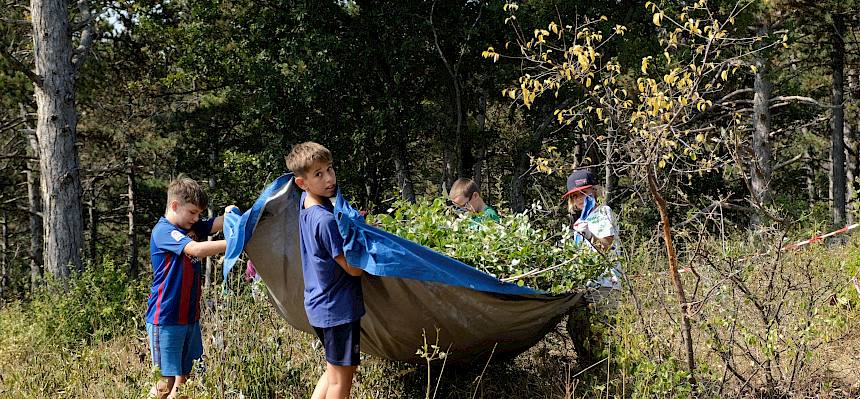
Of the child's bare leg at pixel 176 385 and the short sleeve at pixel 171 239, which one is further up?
the short sleeve at pixel 171 239

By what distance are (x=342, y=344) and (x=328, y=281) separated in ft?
0.92

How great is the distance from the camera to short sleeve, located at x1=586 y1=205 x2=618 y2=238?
12.1 ft

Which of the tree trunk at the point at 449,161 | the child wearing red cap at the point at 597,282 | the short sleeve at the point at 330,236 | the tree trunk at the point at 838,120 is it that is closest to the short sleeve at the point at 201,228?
the short sleeve at the point at 330,236

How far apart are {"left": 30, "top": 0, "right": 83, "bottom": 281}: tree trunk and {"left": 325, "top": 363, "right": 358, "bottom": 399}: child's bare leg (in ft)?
19.0

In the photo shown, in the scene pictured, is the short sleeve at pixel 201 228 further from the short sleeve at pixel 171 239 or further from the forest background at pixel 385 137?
the forest background at pixel 385 137

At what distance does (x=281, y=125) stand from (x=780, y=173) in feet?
61.4

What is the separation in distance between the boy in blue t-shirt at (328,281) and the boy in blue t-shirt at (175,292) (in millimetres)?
814

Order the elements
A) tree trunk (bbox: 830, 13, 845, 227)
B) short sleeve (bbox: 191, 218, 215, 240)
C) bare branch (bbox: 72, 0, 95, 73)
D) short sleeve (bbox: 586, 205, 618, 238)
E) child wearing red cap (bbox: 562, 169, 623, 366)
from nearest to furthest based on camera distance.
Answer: child wearing red cap (bbox: 562, 169, 623, 366), short sleeve (bbox: 586, 205, 618, 238), short sleeve (bbox: 191, 218, 215, 240), bare branch (bbox: 72, 0, 95, 73), tree trunk (bbox: 830, 13, 845, 227)

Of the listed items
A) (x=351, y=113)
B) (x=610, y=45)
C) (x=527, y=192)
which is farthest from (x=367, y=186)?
(x=610, y=45)

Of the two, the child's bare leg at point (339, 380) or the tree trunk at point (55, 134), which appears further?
the tree trunk at point (55, 134)

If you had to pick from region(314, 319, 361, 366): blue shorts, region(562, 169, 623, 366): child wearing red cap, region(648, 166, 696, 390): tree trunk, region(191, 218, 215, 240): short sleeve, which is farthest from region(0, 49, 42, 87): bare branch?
region(648, 166, 696, 390): tree trunk

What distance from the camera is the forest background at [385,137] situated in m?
3.47

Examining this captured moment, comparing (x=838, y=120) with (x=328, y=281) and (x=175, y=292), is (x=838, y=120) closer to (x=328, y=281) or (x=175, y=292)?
(x=328, y=281)

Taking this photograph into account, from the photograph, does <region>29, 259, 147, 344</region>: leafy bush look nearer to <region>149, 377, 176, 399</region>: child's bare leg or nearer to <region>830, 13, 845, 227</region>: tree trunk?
<region>149, 377, 176, 399</region>: child's bare leg
